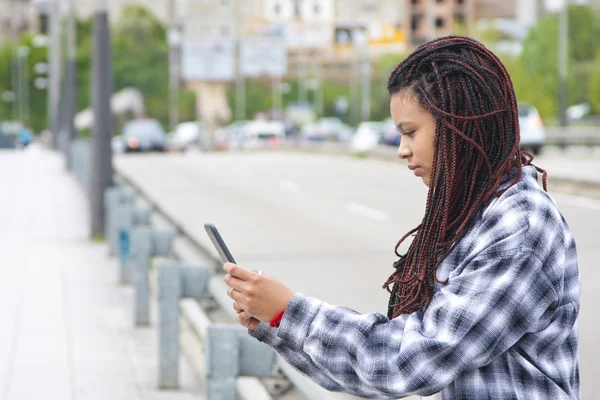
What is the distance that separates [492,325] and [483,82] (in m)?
0.46

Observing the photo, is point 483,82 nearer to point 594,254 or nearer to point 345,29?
point 594,254

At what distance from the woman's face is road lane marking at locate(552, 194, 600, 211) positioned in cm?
1612

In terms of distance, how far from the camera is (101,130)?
17.2 metres

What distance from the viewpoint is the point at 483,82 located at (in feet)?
7.27

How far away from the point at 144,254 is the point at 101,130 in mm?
7971

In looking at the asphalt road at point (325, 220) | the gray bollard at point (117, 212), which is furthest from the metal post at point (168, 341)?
the gray bollard at point (117, 212)

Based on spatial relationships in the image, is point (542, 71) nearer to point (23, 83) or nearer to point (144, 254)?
point (23, 83)

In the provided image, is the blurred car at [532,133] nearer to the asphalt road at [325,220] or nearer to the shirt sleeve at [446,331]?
the asphalt road at [325,220]

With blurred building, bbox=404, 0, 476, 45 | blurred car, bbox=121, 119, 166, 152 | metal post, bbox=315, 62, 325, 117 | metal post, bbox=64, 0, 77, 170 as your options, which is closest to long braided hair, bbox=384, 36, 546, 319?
metal post, bbox=64, 0, 77, 170

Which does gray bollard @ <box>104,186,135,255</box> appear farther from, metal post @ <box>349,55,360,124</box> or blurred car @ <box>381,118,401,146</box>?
metal post @ <box>349,55,360,124</box>

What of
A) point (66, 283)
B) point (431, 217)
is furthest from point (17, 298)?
point (431, 217)

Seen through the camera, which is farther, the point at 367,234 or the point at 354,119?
the point at 354,119

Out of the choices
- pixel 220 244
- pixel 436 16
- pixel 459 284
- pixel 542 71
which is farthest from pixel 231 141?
pixel 436 16

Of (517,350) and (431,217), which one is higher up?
(431,217)
